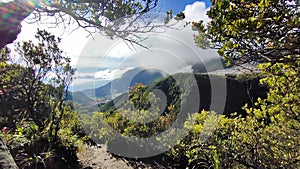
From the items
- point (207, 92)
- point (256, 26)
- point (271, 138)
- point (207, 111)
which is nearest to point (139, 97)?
Answer: point (207, 111)

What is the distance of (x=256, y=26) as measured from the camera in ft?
5.99

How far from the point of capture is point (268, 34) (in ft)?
6.36

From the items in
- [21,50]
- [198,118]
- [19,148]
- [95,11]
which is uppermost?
[95,11]

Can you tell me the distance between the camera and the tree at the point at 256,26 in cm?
176

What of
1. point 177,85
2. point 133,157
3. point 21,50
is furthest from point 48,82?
point 177,85

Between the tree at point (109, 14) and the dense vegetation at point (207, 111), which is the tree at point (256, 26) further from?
the tree at point (109, 14)

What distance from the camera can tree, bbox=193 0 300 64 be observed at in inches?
69.4

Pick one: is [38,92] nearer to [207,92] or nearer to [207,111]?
[207,111]

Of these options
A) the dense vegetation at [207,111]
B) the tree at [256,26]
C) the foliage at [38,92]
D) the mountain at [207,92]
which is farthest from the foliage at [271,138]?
the mountain at [207,92]

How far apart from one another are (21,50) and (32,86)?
1.16 metres

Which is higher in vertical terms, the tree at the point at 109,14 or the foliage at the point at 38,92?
the tree at the point at 109,14

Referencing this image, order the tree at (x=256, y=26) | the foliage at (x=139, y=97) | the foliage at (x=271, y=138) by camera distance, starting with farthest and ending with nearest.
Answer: the foliage at (x=139, y=97)
the foliage at (x=271, y=138)
the tree at (x=256, y=26)

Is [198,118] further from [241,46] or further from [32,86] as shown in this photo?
[32,86]

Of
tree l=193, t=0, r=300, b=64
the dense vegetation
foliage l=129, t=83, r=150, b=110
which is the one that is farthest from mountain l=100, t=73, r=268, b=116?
tree l=193, t=0, r=300, b=64
